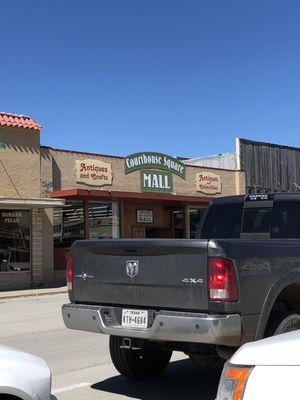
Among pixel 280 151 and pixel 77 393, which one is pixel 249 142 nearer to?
pixel 280 151

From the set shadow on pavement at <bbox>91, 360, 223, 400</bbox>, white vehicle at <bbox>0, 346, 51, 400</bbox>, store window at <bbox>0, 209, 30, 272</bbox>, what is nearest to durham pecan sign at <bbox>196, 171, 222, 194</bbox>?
store window at <bbox>0, 209, 30, 272</bbox>

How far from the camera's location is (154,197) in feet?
79.5

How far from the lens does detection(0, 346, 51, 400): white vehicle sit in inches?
144

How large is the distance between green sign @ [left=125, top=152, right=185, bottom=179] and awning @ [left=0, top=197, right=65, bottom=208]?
4.56 m

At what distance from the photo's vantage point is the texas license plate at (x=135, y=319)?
555 centimetres

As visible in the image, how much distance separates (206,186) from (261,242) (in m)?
22.9

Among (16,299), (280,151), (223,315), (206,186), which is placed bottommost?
(16,299)

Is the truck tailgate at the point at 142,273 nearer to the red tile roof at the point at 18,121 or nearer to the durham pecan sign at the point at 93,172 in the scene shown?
the red tile roof at the point at 18,121

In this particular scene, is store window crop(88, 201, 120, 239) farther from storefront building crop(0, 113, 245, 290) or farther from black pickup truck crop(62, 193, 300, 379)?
black pickup truck crop(62, 193, 300, 379)

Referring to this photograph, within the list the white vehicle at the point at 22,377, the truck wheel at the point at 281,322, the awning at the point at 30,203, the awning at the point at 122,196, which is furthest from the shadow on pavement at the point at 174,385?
the awning at the point at 122,196

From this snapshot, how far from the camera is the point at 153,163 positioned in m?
25.8

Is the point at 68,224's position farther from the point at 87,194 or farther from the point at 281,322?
the point at 281,322

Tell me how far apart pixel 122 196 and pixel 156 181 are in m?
3.04

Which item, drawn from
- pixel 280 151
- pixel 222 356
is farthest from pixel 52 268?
pixel 222 356
